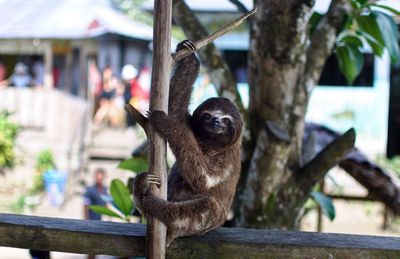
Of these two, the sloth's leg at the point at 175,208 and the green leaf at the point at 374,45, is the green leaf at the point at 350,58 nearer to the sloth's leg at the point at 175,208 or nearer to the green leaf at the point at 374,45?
the green leaf at the point at 374,45

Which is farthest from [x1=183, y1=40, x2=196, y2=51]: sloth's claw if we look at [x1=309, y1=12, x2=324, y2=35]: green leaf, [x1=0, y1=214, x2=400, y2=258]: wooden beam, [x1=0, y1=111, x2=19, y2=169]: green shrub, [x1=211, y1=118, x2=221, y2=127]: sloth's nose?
[x1=0, y1=111, x2=19, y2=169]: green shrub

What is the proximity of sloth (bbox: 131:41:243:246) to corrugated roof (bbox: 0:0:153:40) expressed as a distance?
13373 mm

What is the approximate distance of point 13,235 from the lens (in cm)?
261

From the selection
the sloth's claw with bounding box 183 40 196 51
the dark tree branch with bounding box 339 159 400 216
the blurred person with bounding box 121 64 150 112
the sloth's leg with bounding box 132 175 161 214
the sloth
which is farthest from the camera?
the blurred person with bounding box 121 64 150 112

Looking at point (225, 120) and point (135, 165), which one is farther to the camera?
point (135, 165)

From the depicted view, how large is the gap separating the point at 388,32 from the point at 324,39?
405mm

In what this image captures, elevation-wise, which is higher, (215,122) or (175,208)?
(215,122)

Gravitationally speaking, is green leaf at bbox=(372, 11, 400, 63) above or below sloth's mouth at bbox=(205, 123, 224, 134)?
above

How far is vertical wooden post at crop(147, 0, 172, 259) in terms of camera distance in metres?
2.16

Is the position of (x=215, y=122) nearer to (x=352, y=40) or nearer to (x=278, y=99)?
(x=278, y=99)

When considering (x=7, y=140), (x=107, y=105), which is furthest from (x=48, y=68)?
(x=7, y=140)

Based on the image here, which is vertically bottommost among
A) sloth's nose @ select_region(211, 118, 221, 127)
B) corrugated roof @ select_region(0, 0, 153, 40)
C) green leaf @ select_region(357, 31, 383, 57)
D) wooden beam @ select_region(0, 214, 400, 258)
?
wooden beam @ select_region(0, 214, 400, 258)

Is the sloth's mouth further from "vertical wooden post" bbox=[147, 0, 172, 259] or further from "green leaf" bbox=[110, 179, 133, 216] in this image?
"green leaf" bbox=[110, 179, 133, 216]

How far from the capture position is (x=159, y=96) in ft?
7.32
